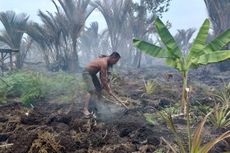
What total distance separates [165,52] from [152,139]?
154cm

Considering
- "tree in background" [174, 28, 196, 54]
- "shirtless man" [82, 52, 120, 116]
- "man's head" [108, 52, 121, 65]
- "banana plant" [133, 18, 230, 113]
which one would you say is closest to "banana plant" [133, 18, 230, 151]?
"banana plant" [133, 18, 230, 113]

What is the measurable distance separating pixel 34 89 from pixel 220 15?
43.6 feet

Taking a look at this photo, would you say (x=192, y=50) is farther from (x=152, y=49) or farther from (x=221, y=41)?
(x=152, y=49)

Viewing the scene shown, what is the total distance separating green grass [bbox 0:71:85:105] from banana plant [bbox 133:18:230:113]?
14.8ft

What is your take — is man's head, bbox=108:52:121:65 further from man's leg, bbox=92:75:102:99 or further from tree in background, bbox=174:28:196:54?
tree in background, bbox=174:28:196:54

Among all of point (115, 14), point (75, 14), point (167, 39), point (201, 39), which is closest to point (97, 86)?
point (167, 39)

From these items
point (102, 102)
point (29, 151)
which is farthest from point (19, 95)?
point (29, 151)

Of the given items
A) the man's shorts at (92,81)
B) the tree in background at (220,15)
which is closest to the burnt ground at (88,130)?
the man's shorts at (92,81)

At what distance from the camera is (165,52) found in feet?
19.8

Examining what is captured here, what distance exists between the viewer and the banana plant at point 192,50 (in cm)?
565

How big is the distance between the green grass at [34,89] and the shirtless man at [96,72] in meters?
1.97

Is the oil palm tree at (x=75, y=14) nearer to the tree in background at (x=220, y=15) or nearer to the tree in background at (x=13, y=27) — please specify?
the tree in background at (x=13, y=27)

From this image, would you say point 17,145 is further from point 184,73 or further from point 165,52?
point 184,73

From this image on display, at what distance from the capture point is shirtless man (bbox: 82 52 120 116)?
7548 mm
